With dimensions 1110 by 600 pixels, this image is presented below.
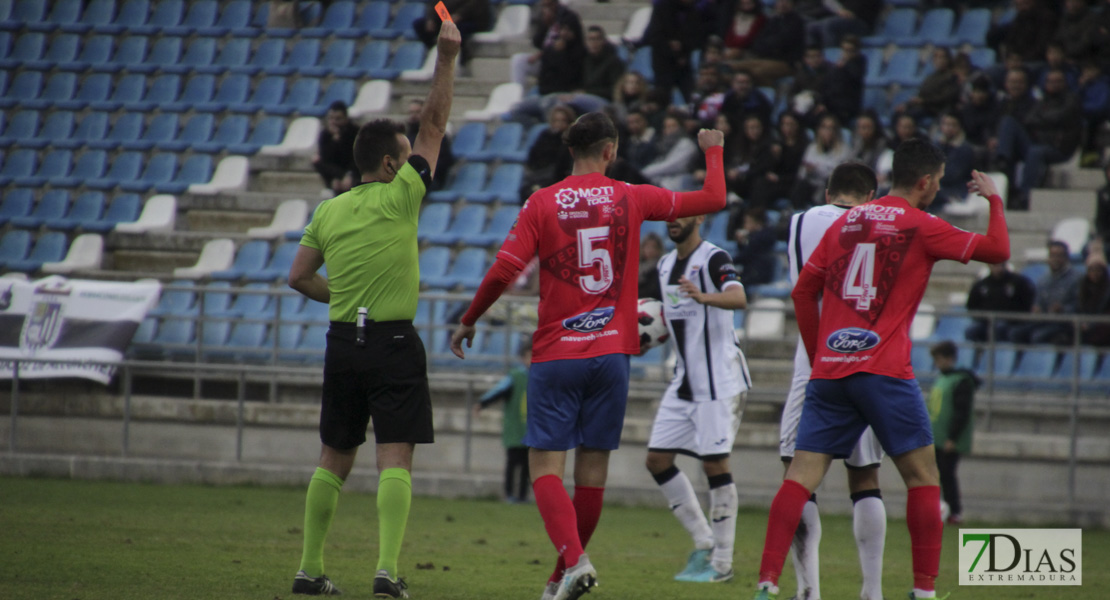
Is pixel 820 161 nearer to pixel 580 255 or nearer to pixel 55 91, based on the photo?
pixel 580 255

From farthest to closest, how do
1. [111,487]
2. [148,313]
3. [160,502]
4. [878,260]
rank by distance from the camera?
[148,313] < [111,487] < [160,502] < [878,260]

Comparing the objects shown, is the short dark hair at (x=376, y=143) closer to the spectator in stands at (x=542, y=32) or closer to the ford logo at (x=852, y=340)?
the ford logo at (x=852, y=340)

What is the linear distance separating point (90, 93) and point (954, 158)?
45.4 ft

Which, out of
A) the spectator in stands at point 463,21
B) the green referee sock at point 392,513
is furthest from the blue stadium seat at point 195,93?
the green referee sock at point 392,513

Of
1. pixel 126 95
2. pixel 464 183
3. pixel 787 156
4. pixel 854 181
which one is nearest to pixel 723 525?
pixel 854 181

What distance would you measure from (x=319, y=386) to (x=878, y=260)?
29.0 feet

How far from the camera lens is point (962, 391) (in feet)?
37.8

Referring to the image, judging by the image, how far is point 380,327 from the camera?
6270 mm

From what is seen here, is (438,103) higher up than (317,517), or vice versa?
(438,103)

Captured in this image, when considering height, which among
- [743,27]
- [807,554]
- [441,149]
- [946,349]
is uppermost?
[743,27]

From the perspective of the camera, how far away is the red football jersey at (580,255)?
19.6 feet

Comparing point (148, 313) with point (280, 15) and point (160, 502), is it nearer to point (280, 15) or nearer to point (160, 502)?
point (160, 502)

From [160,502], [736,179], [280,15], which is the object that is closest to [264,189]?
[280,15]

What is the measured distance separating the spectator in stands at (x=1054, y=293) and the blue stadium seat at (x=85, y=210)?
12.7 metres
